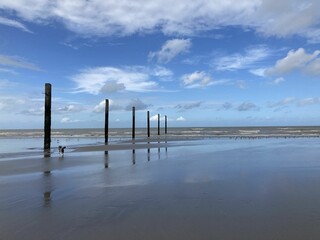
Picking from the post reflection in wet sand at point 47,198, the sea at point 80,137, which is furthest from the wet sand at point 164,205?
the sea at point 80,137

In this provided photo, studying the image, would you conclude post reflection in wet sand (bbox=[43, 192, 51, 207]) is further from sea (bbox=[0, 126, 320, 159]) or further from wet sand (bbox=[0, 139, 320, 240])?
sea (bbox=[0, 126, 320, 159])

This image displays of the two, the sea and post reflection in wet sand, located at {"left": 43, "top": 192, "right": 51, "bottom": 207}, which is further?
the sea

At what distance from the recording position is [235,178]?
981 centimetres

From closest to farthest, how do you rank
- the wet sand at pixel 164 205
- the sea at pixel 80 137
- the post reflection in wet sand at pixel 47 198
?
the wet sand at pixel 164 205 → the post reflection in wet sand at pixel 47 198 → the sea at pixel 80 137

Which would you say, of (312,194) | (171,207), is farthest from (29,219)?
(312,194)

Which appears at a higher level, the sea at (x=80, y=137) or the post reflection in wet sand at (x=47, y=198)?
the sea at (x=80, y=137)

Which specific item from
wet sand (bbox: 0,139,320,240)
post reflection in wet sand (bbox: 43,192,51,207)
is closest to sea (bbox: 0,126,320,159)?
wet sand (bbox: 0,139,320,240)

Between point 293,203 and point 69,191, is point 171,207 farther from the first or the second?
point 69,191

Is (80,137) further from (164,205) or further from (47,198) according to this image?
(164,205)

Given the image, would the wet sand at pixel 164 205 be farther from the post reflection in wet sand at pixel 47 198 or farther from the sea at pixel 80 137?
the sea at pixel 80 137

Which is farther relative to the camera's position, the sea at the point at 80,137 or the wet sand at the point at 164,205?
the sea at the point at 80,137

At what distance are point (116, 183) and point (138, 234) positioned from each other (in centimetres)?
451

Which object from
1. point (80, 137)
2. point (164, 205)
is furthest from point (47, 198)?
point (80, 137)

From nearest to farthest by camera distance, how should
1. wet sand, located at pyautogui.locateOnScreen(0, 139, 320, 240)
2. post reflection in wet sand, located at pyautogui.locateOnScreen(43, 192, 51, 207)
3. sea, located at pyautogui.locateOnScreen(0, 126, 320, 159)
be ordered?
wet sand, located at pyautogui.locateOnScreen(0, 139, 320, 240)
post reflection in wet sand, located at pyautogui.locateOnScreen(43, 192, 51, 207)
sea, located at pyautogui.locateOnScreen(0, 126, 320, 159)
